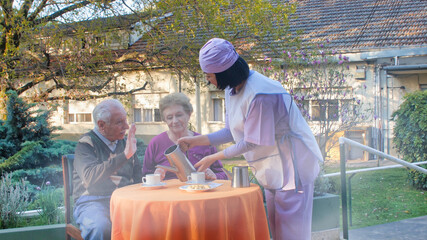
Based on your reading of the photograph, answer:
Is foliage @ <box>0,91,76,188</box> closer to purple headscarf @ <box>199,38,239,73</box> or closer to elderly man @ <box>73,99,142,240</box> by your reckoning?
elderly man @ <box>73,99,142,240</box>

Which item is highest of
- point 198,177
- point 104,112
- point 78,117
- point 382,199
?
point 78,117

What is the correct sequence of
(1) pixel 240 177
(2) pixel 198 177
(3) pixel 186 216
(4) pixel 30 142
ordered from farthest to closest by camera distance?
(4) pixel 30 142 < (2) pixel 198 177 < (1) pixel 240 177 < (3) pixel 186 216

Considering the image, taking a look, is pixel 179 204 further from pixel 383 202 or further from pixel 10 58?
pixel 10 58

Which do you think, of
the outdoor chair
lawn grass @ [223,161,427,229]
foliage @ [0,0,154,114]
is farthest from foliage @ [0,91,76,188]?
lawn grass @ [223,161,427,229]

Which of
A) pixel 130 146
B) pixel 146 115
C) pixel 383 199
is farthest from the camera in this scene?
pixel 146 115

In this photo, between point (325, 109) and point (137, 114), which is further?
point (137, 114)

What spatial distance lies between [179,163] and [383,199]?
19.3 feet

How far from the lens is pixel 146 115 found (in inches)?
770

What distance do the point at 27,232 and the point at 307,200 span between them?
250cm

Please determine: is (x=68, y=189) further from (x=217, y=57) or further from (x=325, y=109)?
(x=325, y=109)

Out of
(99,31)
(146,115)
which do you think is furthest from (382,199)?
(146,115)

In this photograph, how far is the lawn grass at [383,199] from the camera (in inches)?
260

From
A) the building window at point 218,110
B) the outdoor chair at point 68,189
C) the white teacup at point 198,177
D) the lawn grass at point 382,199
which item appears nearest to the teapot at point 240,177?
the white teacup at point 198,177

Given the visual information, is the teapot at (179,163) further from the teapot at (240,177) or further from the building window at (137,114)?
the building window at (137,114)
